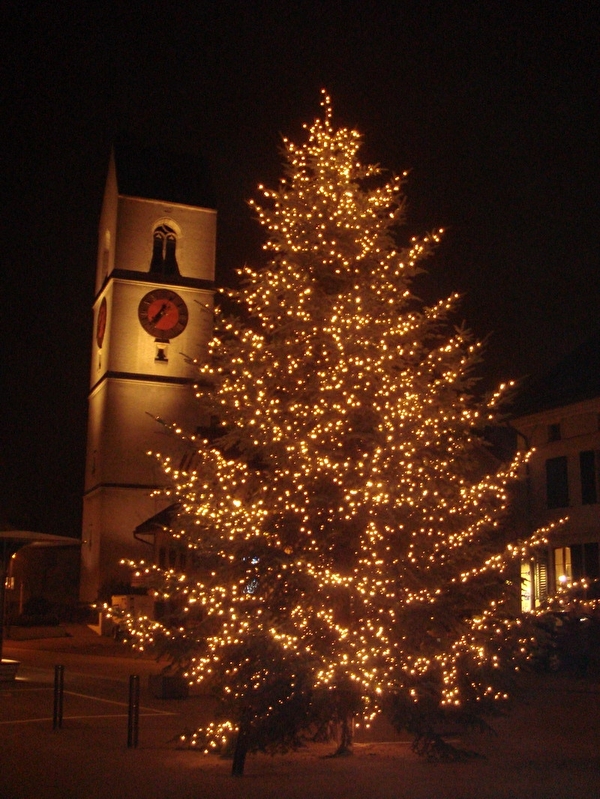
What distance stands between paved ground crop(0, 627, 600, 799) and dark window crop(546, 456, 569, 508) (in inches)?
769

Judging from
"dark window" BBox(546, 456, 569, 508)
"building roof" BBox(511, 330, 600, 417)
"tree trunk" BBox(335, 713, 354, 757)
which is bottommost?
"tree trunk" BBox(335, 713, 354, 757)

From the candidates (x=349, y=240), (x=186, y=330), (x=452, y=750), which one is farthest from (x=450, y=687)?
(x=186, y=330)

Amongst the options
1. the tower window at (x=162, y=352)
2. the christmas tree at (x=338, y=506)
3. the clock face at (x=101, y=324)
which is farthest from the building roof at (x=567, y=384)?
the christmas tree at (x=338, y=506)

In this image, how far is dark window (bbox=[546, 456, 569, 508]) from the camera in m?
37.2

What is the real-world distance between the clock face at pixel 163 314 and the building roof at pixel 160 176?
5456mm

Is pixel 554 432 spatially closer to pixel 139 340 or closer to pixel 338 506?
pixel 139 340

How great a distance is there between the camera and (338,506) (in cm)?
1188

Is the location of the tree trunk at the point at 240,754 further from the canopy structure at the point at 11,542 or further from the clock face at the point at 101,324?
the clock face at the point at 101,324

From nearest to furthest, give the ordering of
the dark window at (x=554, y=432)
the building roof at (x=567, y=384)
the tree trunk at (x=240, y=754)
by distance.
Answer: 1. the tree trunk at (x=240, y=754)
2. the building roof at (x=567, y=384)
3. the dark window at (x=554, y=432)

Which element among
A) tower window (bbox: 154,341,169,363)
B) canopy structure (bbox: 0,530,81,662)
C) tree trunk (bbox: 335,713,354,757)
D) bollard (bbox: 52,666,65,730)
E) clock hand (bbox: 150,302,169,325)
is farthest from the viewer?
clock hand (bbox: 150,302,169,325)

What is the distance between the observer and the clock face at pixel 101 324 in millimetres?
54688

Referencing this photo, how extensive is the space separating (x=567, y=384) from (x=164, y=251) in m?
24.5

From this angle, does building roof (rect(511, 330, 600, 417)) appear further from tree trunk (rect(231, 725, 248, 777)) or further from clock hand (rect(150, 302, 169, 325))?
tree trunk (rect(231, 725, 248, 777))

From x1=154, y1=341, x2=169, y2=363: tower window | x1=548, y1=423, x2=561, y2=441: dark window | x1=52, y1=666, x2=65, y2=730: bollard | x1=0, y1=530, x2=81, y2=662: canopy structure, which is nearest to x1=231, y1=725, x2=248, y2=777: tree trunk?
x1=52, y1=666, x2=65, y2=730: bollard
